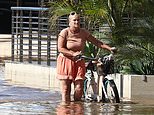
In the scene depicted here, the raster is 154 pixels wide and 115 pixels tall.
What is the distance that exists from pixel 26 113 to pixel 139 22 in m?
4.41

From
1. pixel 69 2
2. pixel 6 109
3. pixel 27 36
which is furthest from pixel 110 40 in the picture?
pixel 27 36

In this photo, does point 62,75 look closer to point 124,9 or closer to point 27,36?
point 124,9

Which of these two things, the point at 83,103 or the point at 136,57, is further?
the point at 136,57

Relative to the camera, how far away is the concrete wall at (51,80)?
12.8m

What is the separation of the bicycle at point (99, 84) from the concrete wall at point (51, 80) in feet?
4.08

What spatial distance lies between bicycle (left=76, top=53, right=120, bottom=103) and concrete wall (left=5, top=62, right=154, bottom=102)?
4.08ft

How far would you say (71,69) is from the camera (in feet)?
35.2

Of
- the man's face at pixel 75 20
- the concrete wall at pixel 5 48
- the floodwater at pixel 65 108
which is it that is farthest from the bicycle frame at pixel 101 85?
the concrete wall at pixel 5 48

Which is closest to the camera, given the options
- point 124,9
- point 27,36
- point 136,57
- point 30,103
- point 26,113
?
point 26,113

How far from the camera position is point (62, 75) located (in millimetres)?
10805

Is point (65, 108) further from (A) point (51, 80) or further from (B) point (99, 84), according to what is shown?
(A) point (51, 80)

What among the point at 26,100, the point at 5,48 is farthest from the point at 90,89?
the point at 5,48

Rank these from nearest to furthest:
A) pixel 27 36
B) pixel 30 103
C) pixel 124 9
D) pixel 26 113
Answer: pixel 26 113 < pixel 30 103 < pixel 124 9 < pixel 27 36

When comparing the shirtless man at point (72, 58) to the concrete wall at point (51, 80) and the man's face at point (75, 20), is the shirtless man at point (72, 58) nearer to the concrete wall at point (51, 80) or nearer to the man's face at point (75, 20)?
the man's face at point (75, 20)
